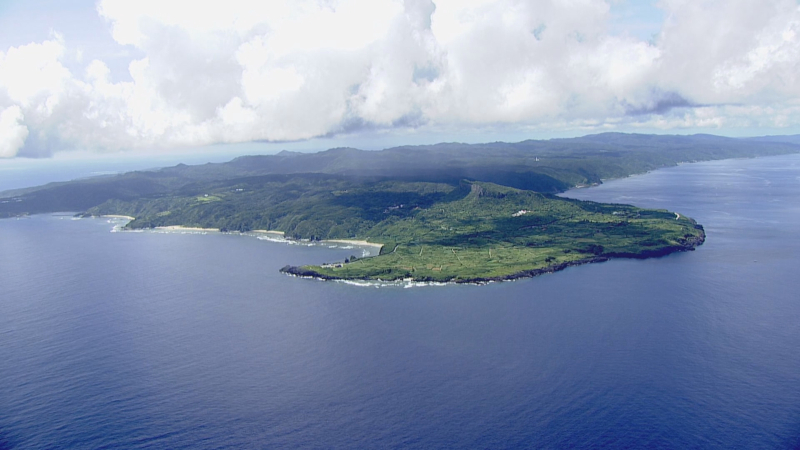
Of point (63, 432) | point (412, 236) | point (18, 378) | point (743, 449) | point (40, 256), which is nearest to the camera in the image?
point (743, 449)

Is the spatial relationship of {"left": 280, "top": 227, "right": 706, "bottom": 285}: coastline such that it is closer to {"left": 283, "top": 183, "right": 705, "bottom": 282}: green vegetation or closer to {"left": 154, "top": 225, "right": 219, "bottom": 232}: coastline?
{"left": 283, "top": 183, "right": 705, "bottom": 282}: green vegetation

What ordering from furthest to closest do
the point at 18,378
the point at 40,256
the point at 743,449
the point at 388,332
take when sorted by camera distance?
the point at 40,256 → the point at 388,332 → the point at 18,378 → the point at 743,449

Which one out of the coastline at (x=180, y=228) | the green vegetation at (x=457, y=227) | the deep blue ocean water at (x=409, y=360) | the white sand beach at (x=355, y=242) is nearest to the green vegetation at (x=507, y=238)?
the green vegetation at (x=457, y=227)

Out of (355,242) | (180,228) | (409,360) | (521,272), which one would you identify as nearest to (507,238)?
(521,272)

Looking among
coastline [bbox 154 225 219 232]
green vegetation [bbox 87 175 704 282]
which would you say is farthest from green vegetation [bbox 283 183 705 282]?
coastline [bbox 154 225 219 232]

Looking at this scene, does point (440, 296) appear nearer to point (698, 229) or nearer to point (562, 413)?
point (562, 413)

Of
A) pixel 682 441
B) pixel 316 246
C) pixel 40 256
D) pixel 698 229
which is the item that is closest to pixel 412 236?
pixel 316 246

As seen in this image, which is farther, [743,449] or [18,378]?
[18,378]

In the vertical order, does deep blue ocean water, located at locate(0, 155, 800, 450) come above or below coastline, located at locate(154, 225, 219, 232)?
below

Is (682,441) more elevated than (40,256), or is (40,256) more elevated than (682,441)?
(40,256)
